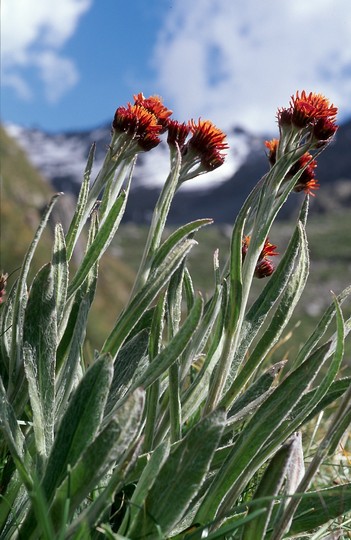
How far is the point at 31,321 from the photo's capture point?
1.56 meters

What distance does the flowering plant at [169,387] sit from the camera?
Result: 1257 millimetres

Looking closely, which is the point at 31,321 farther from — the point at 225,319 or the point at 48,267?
the point at 225,319

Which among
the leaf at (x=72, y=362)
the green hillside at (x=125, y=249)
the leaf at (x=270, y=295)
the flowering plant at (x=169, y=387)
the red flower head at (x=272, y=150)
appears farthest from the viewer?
the green hillside at (x=125, y=249)

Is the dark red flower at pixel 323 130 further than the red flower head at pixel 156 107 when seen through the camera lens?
No

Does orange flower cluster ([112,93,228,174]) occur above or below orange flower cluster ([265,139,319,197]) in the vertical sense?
above

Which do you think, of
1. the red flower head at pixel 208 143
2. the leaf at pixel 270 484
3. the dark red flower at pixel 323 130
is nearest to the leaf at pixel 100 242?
the red flower head at pixel 208 143

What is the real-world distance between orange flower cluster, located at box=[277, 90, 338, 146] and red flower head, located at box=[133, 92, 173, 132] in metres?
0.35

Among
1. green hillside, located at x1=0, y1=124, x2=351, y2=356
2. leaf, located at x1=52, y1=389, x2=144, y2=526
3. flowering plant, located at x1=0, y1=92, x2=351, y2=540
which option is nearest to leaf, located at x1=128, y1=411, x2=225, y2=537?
flowering plant, located at x1=0, y1=92, x2=351, y2=540

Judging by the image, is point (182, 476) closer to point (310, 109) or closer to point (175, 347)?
point (175, 347)

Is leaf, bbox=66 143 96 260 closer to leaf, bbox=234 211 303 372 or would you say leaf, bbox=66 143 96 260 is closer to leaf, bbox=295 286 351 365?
leaf, bbox=234 211 303 372

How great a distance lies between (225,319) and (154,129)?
1.74 ft

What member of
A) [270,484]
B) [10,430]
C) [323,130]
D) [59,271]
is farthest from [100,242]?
[270,484]

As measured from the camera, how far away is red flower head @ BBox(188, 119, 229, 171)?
1773 mm

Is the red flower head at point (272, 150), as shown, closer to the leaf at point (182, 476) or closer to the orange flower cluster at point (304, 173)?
the orange flower cluster at point (304, 173)
